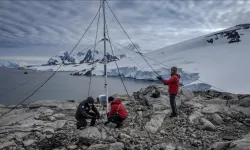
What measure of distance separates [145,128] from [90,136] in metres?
2.45

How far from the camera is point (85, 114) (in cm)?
833

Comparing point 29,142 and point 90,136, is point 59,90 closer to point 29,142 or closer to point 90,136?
point 29,142

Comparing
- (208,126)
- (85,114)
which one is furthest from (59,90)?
(208,126)

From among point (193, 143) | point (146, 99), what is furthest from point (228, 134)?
point (146, 99)

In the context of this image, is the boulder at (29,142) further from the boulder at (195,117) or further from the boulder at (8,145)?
the boulder at (195,117)

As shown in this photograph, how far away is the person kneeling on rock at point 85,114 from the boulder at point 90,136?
563 millimetres

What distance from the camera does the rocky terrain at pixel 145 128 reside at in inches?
295

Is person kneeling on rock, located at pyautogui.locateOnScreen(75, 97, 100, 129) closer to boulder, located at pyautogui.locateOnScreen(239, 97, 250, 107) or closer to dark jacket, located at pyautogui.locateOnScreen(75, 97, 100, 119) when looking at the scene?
dark jacket, located at pyautogui.locateOnScreen(75, 97, 100, 119)

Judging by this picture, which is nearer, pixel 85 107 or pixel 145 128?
pixel 85 107

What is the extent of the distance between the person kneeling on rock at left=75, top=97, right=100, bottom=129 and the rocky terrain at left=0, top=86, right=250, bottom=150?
37 cm

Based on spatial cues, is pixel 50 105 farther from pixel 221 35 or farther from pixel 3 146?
pixel 221 35

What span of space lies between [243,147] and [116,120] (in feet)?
15.5

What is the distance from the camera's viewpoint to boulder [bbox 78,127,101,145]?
24.7ft

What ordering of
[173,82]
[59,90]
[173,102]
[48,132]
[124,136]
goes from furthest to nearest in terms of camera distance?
1. [59,90]
2. [173,102]
3. [173,82]
4. [48,132]
5. [124,136]
